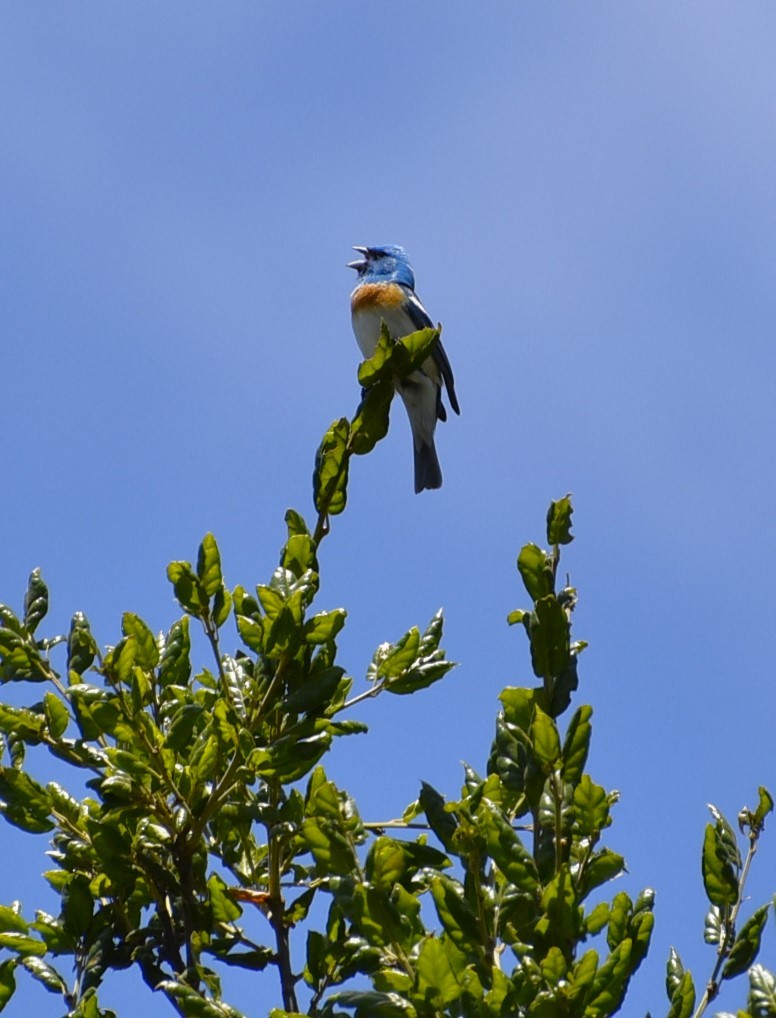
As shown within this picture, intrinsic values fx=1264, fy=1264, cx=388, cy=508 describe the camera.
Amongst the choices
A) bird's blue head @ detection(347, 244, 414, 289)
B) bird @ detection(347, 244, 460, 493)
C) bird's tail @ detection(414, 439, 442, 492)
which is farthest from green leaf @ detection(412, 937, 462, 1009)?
bird's blue head @ detection(347, 244, 414, 289)

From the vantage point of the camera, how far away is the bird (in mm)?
9055

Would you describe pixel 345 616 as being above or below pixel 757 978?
above

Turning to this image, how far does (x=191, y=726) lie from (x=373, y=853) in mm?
664

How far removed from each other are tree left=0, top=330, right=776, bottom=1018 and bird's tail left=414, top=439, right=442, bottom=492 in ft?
19.1

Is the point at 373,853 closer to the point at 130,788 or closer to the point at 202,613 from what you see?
the point at 130,788

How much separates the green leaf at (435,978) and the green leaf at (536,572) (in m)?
0.72

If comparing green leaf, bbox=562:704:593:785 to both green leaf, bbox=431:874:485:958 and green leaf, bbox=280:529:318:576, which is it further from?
green leaf, bbox=280:529:318:576

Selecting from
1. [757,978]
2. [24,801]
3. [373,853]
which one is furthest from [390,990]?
[24,801]

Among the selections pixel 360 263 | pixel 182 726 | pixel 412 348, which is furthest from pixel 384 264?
pixel 182 726

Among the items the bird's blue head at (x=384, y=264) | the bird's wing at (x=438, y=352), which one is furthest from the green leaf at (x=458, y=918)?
the bird's blue head at (x=384, y=264)

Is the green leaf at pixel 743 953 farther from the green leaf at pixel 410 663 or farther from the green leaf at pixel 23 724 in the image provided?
the green leaf at pixel 23 724

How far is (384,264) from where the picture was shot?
1055 cm

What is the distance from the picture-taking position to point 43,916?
292 cm

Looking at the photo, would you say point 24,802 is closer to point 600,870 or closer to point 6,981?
point 6,981
